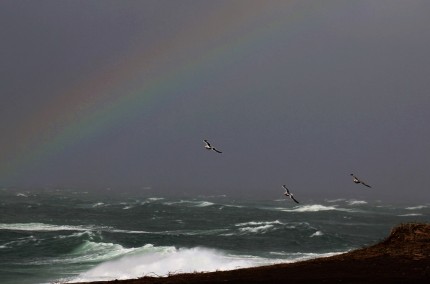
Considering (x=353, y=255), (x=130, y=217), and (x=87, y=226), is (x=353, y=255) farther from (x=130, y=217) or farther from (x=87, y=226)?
Answer: (x=130, y=217)

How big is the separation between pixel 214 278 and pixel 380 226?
222 ft

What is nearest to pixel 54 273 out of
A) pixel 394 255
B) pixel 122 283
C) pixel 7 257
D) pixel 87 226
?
pixel 7 257

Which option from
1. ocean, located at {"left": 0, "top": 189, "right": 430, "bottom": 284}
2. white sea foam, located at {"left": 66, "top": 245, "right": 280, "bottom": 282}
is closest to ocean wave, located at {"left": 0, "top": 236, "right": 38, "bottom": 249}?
ocean, located at {"left": 0, "top": 189, "right": 430, "bottom": 284}

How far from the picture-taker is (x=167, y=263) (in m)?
40.3

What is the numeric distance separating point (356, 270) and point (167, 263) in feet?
92.2

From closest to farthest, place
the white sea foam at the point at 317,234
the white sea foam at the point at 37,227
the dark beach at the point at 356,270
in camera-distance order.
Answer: the dark beach at the point at 356,270 → the white sea foam at the point at 317,234 → the white sea foam at the point at 37,227

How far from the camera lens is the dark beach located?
12.9 meters

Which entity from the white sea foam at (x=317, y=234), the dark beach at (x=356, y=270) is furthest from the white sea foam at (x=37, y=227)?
the dark beach at (x=356, y=270)

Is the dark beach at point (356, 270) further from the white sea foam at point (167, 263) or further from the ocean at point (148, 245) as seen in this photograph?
the white sea foam at point (167, 263)

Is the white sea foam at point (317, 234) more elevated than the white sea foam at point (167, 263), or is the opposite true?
the white sea foam at point (317, 234)

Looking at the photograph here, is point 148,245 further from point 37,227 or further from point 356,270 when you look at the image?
point 356,270

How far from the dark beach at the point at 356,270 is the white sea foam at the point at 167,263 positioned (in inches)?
784

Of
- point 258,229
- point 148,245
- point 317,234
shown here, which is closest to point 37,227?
point 148,245

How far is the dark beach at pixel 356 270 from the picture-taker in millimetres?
12938
